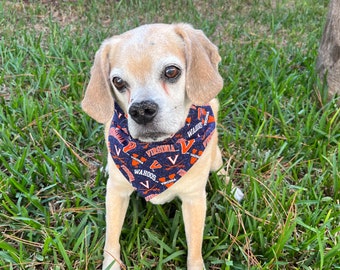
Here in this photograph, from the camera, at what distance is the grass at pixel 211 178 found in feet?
8.41

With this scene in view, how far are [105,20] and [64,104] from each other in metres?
2.57

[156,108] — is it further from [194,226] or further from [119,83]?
[194,226]

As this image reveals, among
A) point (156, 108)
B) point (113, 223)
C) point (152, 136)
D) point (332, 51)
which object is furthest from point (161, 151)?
point (332, 51)

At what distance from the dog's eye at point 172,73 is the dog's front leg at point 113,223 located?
0.84 meters

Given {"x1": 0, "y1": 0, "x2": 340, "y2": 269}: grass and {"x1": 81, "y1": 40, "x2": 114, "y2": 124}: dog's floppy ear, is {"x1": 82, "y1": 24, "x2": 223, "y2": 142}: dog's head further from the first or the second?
{"x1": 0, "y1": 0, "x2": 340, "y2": 269}: grass

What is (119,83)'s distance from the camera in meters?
2.06

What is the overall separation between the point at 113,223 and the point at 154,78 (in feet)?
3.37

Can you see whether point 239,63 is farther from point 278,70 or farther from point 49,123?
point 49,123

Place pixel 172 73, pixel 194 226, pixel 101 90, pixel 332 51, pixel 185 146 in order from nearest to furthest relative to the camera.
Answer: pixel 172 73 → pixel 101 90 → pixel 185 146 → pixel 194 226 → pixel 332 51

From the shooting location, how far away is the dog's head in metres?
1.95

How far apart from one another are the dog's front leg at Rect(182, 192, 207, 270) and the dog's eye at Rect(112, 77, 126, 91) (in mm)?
826

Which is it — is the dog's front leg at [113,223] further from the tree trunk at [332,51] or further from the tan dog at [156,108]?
the tree trunk at [332,51]

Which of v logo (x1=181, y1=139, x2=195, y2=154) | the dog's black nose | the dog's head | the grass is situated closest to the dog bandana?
v logo (x1=181, y1=139, x2=195, y2=154)

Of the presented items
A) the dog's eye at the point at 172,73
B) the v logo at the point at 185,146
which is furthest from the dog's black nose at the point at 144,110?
the v logo at the point at 185,146
